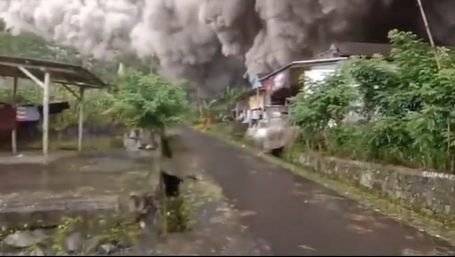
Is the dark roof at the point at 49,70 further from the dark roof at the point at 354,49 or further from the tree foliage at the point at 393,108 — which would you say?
the dark roof at the point at 354,49

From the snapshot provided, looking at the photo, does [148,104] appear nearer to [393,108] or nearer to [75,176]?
[75,176]

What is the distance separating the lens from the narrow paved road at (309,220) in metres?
4.91

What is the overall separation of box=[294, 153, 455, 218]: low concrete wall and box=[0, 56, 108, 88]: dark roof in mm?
6933

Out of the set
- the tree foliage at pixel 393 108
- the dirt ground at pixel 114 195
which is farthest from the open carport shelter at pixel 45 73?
the tree foliage at pixel 393 108

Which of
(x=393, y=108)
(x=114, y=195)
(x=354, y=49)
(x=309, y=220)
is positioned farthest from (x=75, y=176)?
(x=354, y=49)

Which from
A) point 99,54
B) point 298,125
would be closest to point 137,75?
point 298,125

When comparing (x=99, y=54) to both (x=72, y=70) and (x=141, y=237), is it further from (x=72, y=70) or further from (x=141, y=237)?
(x=141, y=237)

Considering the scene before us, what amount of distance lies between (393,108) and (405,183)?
1553mm

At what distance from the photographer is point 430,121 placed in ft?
23.3

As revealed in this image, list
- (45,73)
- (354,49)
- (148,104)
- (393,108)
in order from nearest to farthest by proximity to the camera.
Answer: (393,108), (45,73), (148,104), (354,49)

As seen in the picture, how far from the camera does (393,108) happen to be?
873 centimetres

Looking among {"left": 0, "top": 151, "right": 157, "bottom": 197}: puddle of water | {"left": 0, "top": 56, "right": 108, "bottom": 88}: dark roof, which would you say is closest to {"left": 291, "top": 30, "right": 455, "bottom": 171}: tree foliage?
{"left": 0, "top": 151, "right": 157, "bottom": 197}: puddle of water

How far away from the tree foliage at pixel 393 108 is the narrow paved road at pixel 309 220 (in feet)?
3.77

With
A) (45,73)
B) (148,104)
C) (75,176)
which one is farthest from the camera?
(148,104)
